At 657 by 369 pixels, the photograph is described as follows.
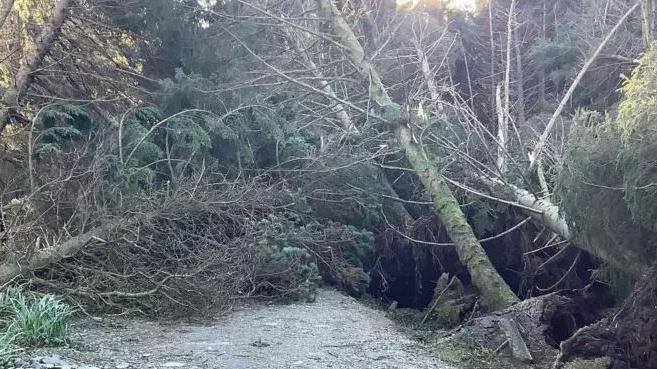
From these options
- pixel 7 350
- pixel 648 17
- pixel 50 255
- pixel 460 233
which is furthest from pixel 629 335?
pixel 50 255

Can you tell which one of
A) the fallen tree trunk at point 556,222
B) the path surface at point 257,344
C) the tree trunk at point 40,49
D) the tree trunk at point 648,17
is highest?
the tree trunk at point 648,17

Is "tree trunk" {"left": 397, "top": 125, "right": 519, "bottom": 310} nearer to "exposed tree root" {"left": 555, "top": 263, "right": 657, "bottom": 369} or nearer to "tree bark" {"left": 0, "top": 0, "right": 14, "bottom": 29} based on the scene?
"exposed tree root" {"left": 555, "top": 263, "right": 657, "bottom": 369}

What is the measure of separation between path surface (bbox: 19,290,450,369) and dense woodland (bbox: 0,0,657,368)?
547 mm

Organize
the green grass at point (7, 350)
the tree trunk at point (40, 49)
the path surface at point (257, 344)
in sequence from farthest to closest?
the tree trunk at point (40, 49) < the path surface at point (257, 344) < the green grass at point (7, 350)

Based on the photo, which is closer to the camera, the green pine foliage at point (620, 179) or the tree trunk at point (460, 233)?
the green pine foliage at point (620, 179)

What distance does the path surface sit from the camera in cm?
531

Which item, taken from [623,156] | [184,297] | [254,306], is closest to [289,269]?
[254,306]

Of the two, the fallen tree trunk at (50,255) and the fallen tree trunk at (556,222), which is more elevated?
the fallen tree trunk at (556,222)

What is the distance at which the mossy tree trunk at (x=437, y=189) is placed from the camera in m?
8.91

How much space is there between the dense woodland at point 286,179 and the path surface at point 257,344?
0.55 meters

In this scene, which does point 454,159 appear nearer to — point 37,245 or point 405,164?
point 405,164

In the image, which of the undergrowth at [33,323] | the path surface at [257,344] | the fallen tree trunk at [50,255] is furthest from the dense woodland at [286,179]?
the undergrowth at [33,323]

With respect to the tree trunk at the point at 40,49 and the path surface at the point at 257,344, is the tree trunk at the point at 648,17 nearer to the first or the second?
the path surface at the point at 257,344

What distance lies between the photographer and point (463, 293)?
978 cm
